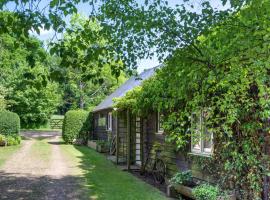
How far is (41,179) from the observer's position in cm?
1168

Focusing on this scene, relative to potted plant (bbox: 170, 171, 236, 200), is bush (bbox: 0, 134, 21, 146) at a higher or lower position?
higher

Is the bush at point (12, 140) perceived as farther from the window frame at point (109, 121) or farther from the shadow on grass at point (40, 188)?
the shadow on grass at point (40, 188)

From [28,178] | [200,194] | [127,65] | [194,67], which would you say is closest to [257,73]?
[194,67]

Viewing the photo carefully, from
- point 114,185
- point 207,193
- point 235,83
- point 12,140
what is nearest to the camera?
point 235,83

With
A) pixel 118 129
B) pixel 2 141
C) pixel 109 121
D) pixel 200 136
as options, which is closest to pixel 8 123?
pixel 2 141

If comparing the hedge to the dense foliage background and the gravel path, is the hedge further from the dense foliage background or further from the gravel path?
the dense foliage background

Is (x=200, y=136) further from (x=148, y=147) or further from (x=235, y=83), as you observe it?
(x=148, y=147)

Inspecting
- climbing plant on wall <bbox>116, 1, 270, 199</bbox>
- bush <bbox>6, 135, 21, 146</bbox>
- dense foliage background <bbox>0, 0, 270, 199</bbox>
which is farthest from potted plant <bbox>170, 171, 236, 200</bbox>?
bush <bbox>6, 135, 21, 146</bbox>

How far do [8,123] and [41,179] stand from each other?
48.6 feet

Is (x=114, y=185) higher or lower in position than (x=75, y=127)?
lower

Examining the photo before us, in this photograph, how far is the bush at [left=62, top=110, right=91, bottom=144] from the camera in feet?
87.1

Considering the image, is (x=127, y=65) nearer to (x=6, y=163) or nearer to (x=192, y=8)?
(x=192, y=8)

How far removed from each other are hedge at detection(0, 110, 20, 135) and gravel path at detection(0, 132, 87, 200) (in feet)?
27.0

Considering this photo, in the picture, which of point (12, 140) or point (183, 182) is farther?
point (12, 140)
